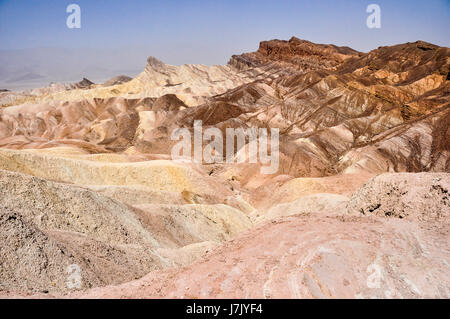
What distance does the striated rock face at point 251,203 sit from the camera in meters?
8.03

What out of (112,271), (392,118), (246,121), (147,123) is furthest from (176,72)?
(112,271)

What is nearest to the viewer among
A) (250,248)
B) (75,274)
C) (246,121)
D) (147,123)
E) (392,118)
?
(250,248)

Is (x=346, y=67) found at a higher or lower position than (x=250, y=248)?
higher

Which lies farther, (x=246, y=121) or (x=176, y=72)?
(x=176, y=72)

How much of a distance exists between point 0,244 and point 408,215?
1296 cm

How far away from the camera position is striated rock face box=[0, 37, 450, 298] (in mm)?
8031

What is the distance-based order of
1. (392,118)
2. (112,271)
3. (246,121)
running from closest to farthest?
1. (112,271)
2. (392,118)
3. (246,121)

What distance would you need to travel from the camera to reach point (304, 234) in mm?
9930

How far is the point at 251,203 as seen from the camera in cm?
3097
